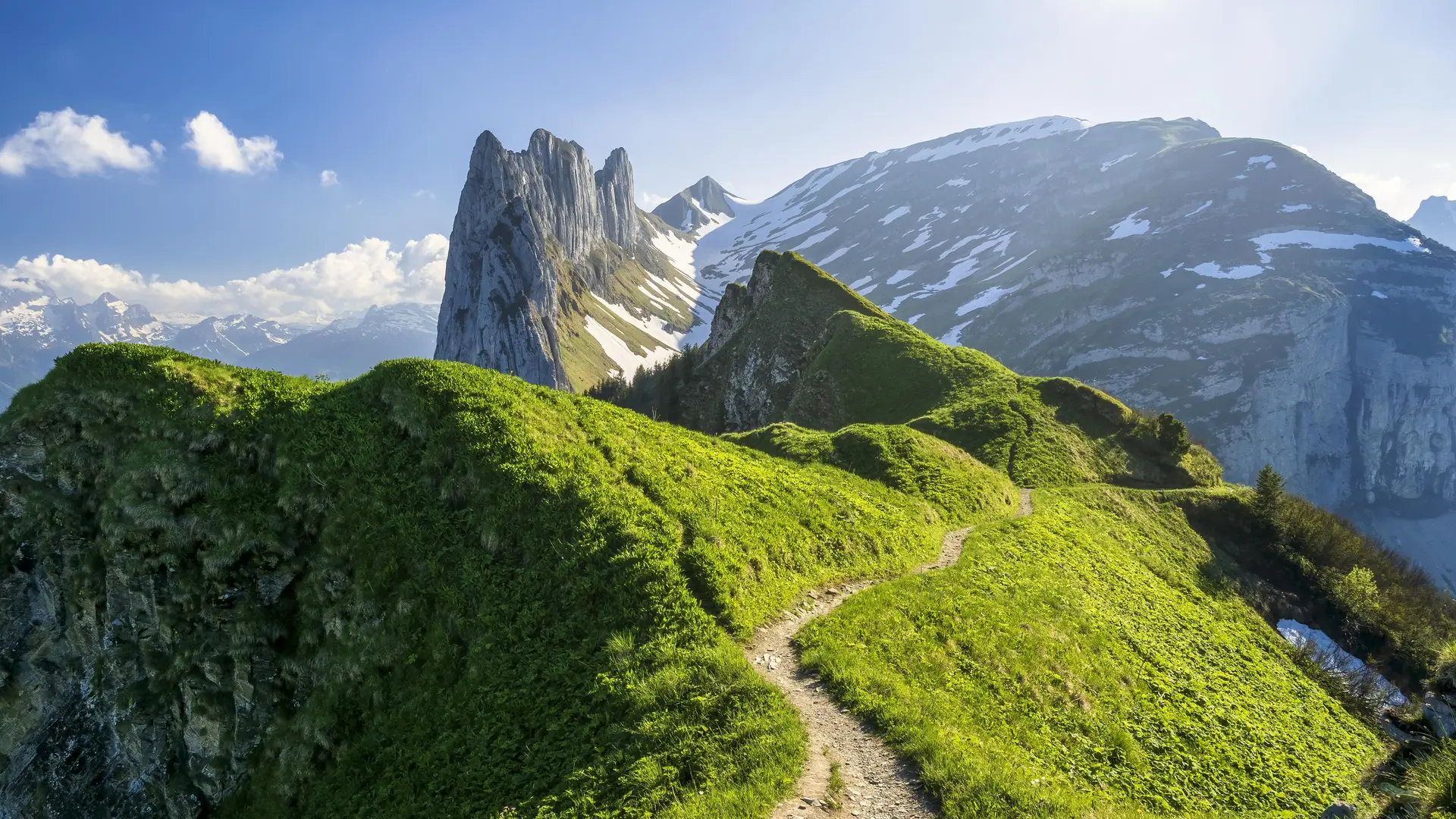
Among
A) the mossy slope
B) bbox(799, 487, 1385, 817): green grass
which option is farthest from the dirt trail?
the mossy slope

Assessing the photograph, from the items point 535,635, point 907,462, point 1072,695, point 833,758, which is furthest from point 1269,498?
→ point 535,635

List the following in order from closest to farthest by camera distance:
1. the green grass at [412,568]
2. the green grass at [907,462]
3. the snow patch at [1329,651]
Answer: the green grass at [412,568] → the green grass at [907,462] → the snow patch at [1329,651]

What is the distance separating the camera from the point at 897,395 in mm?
55406

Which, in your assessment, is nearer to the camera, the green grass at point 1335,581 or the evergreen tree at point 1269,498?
the green grass at point 1335,581

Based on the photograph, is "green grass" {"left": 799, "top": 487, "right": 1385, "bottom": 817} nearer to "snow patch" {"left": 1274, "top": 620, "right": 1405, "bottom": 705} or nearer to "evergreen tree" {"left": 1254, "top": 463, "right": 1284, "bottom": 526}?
"snow patch" {"left": 1274, "top": 620, "right": 1405, "bottom": 705}

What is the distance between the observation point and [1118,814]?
1197cm

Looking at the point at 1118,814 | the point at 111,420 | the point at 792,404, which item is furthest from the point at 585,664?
the point at 792,404

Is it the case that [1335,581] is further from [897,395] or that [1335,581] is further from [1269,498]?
[897,395]

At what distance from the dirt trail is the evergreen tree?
155ft

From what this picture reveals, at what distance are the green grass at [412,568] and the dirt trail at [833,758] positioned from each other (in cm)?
64

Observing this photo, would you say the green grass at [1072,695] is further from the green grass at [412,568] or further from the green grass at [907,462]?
the green grass at [907,462]

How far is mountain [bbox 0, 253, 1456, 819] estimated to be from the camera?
1339 centimetres

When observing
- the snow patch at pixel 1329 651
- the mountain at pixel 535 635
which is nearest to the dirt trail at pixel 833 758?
the mountain at pixel 535 635

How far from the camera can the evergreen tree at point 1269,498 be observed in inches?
1747
